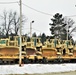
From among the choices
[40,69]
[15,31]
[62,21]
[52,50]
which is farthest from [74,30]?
[40,69]

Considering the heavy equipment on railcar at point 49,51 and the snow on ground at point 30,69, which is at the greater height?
the heavy equipment on railcar at point 49,51

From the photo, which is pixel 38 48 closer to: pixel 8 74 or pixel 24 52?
pixel 24 52

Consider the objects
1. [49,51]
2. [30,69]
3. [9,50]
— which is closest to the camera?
[30,69]

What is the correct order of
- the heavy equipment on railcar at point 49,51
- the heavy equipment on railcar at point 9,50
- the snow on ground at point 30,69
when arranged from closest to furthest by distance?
the snow on ground at point 30,69 < the heavy equipment on railcar at point 9,50 < the heavy equipment on railcar at point 49,51

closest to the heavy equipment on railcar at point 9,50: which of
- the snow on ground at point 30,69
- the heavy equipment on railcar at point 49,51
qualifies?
the heavy equipment on railcar at point 49,51

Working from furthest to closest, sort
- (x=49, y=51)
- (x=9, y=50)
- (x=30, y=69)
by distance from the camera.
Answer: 1. (x=49, y=51)
2. (x=9, y=50)
3. (x=30, y=69)

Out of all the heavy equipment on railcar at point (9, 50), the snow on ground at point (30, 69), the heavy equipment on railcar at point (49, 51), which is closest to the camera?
the snow on ground at point (30, 69)

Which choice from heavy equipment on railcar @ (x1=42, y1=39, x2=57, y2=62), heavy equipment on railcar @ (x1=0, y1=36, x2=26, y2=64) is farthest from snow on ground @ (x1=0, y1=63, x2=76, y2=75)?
heavy equipment on railcar @ (x1=42, y1=39, x2=57, y2=62)

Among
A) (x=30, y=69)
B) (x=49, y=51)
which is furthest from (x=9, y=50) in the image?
(x=30, y=69)

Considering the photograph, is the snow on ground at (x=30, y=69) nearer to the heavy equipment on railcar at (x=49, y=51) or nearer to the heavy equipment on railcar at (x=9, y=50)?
the heavy equipment on railcar at (x=9, y=50)

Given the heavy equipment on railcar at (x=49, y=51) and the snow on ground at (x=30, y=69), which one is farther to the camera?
the heavy equipment on railcar at (x=49, y=51)

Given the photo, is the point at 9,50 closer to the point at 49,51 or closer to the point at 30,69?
the point at 49,51

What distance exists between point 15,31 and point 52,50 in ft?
181

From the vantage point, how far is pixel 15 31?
99.2 metres
